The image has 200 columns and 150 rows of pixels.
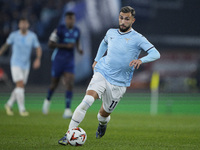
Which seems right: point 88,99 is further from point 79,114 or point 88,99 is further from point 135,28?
point 135,28

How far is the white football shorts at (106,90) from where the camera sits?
7.20 meters

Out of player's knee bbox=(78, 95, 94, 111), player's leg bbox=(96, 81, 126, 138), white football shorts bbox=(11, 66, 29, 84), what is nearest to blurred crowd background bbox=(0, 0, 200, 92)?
white football shorts bbox=(11, 66, 29, 84)

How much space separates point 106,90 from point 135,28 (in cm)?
1669

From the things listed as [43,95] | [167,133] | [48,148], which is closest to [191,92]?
[43,95]

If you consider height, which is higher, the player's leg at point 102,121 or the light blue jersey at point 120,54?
the light blue jersey at point 120,54

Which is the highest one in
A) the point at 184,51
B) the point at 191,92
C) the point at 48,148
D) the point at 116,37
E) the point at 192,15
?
the point at 116,37

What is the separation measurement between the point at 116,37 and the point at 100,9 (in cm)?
1664

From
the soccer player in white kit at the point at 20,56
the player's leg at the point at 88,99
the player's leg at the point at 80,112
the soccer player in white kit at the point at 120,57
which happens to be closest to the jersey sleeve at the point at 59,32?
the soccer player in white kit at the point at 20,56

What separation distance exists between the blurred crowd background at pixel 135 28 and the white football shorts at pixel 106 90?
15.8 meters

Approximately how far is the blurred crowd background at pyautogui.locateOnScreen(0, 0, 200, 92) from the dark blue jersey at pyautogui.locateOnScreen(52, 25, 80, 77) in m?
10.4

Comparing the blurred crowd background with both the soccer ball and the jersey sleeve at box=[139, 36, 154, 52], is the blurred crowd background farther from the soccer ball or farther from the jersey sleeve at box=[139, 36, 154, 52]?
the soccer ball

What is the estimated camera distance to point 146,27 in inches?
950

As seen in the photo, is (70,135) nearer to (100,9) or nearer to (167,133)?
(167,133)

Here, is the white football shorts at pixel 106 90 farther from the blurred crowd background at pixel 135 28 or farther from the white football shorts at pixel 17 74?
the blurred crowd background at pixel 135 28
